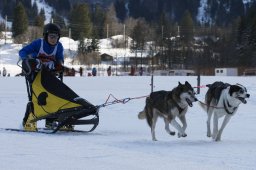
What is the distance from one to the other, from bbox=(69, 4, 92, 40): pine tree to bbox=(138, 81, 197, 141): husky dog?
78.9 meters

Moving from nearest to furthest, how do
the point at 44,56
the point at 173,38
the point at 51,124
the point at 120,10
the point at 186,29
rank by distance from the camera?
1. the point at 51,124
2. the point at 44,56
3. the point at 173,38
4. the point at 186,29
5. the point at 120,10

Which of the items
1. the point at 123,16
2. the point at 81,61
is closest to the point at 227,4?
the point at 123,16

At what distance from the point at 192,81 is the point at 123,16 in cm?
10935

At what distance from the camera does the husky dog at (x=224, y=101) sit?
7617 mm

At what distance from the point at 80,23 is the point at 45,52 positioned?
269 feet

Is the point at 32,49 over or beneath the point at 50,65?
over

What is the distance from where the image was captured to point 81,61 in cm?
6919

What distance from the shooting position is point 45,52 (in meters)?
8.56

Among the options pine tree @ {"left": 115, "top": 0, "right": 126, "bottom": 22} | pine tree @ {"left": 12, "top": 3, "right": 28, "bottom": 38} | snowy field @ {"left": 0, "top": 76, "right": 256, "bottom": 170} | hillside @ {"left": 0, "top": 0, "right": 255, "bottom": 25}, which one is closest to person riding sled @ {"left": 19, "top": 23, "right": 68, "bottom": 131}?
snowy field @ {"left": 0, "top": 76, "right": 256, "bottom": 170}

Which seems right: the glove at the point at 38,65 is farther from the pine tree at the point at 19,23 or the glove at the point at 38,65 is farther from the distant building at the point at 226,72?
the pine tree at the point at 19,23

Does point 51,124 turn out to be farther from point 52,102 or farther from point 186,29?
point 186,29

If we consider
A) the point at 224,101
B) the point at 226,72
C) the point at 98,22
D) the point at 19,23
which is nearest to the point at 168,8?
the point at 98,22

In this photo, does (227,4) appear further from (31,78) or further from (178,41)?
(31,78)

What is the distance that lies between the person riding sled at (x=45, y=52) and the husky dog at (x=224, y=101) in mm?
2433
